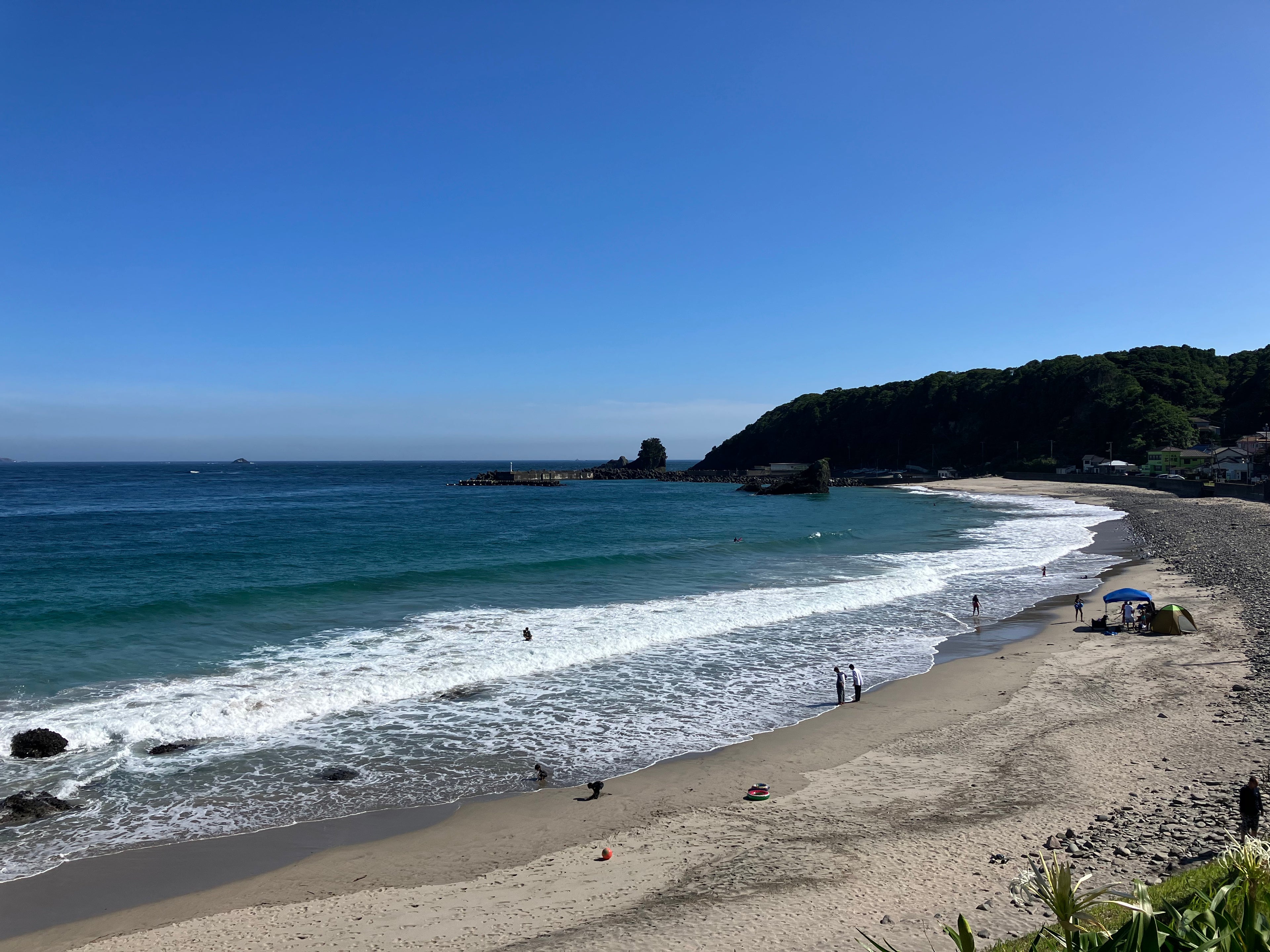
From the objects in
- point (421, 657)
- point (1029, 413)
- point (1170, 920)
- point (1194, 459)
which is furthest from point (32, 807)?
point (1029, 413)

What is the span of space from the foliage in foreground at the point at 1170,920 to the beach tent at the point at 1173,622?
65.0 ft

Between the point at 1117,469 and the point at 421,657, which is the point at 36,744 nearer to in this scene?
the point at 421,657

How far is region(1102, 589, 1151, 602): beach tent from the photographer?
2262cm

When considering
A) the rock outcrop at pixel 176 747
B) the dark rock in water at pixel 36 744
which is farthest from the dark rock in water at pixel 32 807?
the rock outcrop at pixel 176 747

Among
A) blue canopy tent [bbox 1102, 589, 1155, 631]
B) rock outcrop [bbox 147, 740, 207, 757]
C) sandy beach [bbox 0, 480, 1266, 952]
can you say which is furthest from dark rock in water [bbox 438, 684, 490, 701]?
blue canopy tent [bbox 1102, 589, 1155, 631]

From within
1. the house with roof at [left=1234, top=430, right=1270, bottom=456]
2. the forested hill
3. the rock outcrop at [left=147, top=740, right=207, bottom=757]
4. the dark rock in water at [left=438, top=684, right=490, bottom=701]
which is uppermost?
the forested hill

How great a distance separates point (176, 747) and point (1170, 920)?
16312 mm

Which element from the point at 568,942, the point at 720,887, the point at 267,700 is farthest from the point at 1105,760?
the point at 267,700

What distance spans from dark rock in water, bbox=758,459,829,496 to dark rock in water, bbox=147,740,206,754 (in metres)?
86.3

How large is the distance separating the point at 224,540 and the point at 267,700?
3351 centimetres

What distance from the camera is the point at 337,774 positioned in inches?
531

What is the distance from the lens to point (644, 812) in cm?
1180

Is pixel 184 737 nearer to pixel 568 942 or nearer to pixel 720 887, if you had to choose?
pixel 568 942

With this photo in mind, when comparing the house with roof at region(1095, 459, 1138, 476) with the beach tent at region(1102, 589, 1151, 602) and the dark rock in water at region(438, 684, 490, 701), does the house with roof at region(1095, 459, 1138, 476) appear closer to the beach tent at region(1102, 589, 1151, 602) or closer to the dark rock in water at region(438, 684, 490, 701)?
the beach tent at region(1102, 589, 1151, 602)
